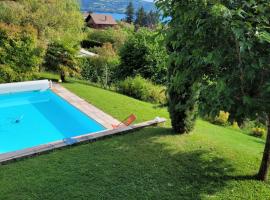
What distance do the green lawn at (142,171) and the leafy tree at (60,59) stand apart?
7.57m

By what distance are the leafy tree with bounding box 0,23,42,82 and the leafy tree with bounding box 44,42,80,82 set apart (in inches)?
19.2

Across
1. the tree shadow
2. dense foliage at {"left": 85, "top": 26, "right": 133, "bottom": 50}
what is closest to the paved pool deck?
the tree shadow

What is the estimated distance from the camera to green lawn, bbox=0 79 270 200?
16.7ft

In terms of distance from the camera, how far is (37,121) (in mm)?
11000

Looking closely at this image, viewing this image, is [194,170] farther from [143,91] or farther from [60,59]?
[60,59]

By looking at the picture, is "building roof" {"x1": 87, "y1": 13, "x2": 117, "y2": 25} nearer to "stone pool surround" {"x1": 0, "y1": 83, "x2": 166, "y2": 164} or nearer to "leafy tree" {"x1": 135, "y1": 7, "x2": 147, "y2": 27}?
"leafy tree" {"x1": 135, "y1": 7, "x2": 147, "y2": 27}

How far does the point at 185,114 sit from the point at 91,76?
11.6 m

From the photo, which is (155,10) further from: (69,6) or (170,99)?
(69,6)

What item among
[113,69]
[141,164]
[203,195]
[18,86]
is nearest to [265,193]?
[203,195]

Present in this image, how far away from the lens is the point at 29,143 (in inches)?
363

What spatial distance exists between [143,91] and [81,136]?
21.3 ft

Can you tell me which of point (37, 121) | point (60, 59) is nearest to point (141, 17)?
point (60, 59)

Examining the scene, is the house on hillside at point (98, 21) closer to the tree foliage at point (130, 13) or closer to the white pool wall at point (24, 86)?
the tree foliage at point (130, 13)

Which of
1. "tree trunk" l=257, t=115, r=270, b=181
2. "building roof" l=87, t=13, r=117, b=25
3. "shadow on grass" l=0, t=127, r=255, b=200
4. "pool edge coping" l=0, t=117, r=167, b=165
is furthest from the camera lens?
"building roof" l=87, t=13, r=117, b=25
